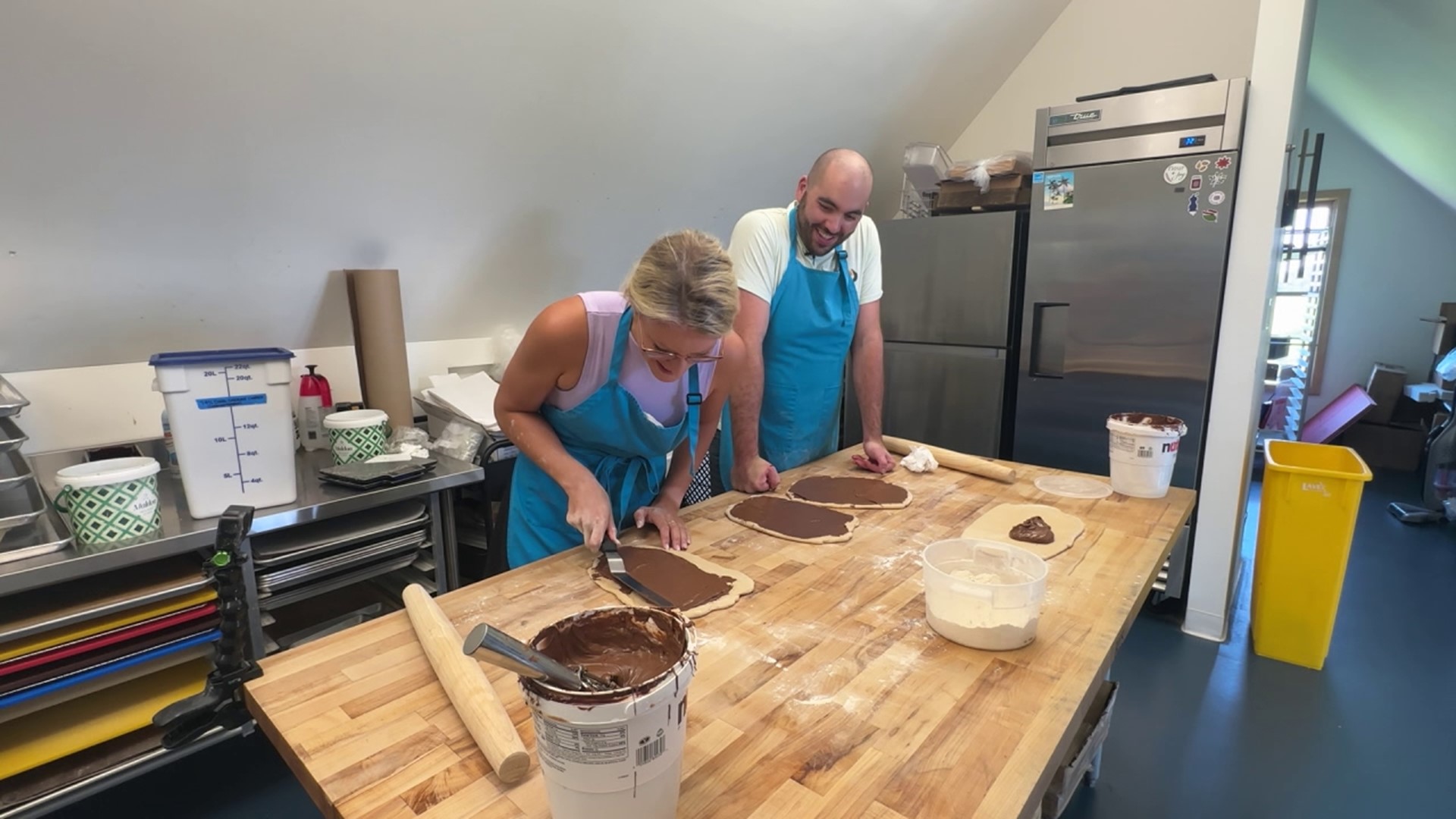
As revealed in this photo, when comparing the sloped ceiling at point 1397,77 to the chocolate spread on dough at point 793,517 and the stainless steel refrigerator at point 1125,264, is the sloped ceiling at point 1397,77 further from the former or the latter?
the chocolate spread on dough at point 793,517

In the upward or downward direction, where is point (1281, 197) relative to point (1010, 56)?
downward

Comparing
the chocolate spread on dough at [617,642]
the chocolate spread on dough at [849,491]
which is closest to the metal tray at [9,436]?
the chocolate spread on dough at [617,642]

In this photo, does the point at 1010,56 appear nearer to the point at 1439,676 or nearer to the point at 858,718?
the point at 1439,676

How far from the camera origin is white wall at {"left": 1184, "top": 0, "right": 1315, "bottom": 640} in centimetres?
226

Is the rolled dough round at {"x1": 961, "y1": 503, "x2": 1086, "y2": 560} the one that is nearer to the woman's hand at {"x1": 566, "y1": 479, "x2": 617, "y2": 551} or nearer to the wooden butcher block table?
the wooden butcher block table

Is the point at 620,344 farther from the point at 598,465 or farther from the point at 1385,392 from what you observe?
the point at 1385,392

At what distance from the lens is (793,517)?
1.45 metres

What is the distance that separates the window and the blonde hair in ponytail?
541cm

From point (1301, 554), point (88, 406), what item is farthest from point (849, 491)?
point (88, 406)

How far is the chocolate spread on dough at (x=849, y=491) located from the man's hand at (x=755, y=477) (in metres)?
0.05

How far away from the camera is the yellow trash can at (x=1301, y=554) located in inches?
88.7

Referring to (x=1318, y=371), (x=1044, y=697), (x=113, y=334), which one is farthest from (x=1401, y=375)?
(x=113, y=334)

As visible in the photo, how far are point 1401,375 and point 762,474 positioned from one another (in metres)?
5.14

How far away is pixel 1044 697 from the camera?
85cm
